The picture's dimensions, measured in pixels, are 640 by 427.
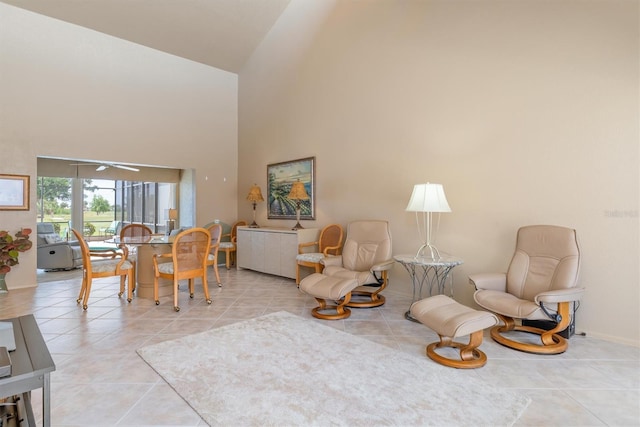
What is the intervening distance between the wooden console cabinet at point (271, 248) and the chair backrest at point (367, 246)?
1138 mm

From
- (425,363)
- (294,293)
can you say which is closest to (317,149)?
(294,293)

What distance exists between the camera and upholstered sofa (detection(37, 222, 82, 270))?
6086 millimetres

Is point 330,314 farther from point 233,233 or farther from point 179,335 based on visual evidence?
point 233,233

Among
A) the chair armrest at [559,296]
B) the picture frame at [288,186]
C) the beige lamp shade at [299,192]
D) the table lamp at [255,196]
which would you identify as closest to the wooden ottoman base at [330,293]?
the chair armrest at [559,296]

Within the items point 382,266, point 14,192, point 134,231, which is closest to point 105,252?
point 134,231

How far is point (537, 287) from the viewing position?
299 cm

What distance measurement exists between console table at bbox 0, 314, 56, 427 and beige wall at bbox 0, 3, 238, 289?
447 centimetres

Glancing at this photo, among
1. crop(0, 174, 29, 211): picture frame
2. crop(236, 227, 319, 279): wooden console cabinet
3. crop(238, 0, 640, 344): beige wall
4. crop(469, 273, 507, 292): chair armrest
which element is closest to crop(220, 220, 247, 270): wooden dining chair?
crop(236, 227, 319, 279): wooden console cabinet

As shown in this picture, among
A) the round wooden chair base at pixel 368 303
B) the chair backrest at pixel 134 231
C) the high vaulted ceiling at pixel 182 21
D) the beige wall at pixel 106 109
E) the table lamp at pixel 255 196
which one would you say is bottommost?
the round wooden chair base at pixel 368 303

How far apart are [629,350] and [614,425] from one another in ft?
4.59

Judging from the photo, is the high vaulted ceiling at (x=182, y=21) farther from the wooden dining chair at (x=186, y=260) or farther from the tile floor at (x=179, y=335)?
the tile floor at (x=179, y=335)

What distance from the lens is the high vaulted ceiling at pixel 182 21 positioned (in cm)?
507

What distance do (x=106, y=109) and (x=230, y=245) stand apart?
3182 millimetres

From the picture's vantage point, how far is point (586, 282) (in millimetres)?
3053
